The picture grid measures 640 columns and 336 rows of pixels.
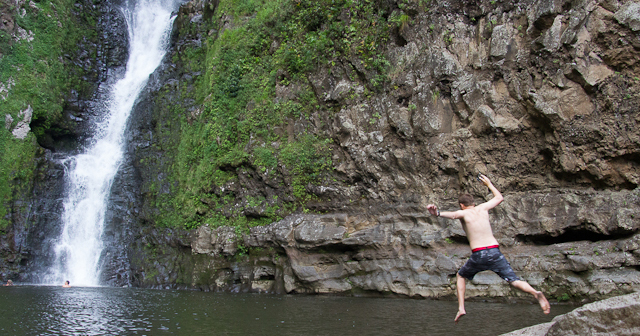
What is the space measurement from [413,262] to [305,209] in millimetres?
4730

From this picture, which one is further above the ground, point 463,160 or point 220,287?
point 463,160

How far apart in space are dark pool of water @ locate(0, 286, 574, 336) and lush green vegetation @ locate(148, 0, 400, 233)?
18.6 ft

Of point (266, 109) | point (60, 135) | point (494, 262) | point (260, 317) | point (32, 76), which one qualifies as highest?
point (32, 76)

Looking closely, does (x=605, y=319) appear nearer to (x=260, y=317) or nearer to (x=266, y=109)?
(x=260, y=317)

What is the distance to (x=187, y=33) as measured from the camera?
24250mm

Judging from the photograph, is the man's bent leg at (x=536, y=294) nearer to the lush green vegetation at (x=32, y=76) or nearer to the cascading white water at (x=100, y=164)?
the cascading white water at (x=100, y=164)

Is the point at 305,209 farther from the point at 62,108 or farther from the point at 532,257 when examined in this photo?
the point at 62,108

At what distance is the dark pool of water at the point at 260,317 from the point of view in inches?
253

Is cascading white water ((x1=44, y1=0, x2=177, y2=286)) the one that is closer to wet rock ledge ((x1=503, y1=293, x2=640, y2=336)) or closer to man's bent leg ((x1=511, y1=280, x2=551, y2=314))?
man's bent leg ((x1=511, y1=280, x2=551, y2=314))

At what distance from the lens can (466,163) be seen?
12.5m

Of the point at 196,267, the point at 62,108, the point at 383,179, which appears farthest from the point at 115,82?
the point at 383,179

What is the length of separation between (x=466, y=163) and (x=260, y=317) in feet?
26.5

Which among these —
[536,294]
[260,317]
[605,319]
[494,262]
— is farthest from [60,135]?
[605,319]

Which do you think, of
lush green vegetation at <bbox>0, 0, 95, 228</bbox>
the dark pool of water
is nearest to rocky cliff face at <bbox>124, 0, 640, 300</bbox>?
the dark pool of water
